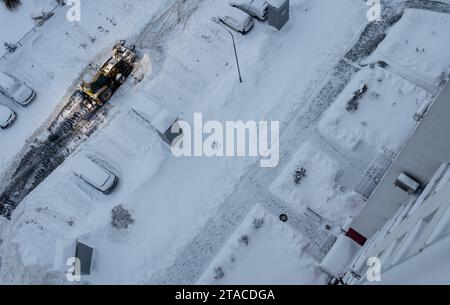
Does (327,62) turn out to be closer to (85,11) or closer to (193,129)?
(193,129)

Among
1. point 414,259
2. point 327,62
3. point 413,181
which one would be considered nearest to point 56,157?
point 327,62

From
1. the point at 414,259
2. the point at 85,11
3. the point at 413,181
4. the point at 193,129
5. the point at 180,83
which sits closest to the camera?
the point at 414,259

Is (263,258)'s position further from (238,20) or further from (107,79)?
(238,20)

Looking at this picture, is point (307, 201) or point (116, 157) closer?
point (307, 201)

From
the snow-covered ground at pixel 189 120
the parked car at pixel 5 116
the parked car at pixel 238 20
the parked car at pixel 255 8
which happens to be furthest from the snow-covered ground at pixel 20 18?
the parked car at pixel 255 8

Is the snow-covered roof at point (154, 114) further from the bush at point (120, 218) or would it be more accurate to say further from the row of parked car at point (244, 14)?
the row of parked car at point (244, 14)

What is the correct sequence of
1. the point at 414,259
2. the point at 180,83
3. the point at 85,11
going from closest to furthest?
the point at 414,259, the point at 180,83, the point at 85,11

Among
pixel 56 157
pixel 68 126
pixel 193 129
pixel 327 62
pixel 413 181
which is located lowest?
pixel 56 157
